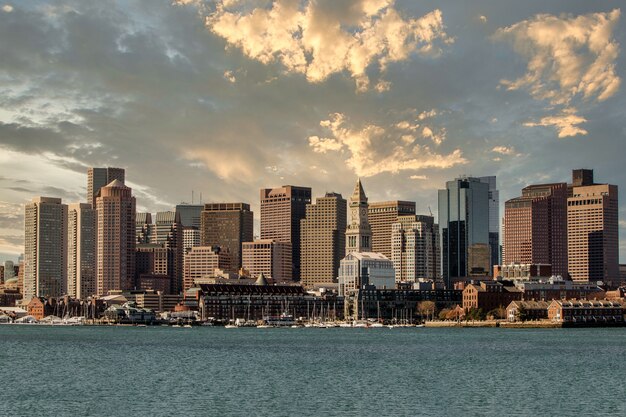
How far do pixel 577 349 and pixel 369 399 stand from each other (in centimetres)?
7603

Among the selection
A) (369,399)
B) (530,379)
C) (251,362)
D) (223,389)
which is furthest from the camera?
(251,362)

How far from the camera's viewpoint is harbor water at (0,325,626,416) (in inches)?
3132

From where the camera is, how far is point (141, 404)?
8081 centimetres

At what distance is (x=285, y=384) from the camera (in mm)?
96125

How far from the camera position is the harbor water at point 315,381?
79.6m

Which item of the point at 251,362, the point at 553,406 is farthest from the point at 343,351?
the point at 553,406

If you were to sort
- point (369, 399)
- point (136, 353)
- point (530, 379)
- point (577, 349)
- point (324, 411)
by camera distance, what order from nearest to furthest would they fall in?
point (324, 411) < point (369, 399) < point (530, 379) < point (136, 353) < point (577, 349)

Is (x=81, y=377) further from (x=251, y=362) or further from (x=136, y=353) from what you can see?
(x=136, y=353)

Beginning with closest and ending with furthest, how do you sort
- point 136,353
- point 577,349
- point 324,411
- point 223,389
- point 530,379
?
point 324,411 < point 223,389 < point 530,379 < point 136,353 < point 577,349

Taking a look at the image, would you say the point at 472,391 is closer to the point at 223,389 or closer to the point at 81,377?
the point at 223,389

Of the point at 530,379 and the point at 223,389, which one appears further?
the point at 530,379

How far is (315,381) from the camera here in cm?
9900

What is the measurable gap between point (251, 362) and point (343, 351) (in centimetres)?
2407

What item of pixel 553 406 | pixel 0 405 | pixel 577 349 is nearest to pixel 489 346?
pixel 577 349
